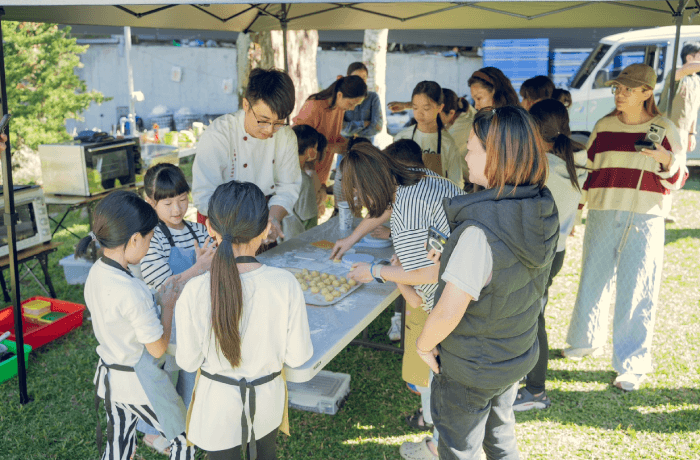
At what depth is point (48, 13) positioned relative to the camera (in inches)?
129

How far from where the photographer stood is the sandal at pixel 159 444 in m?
2.66

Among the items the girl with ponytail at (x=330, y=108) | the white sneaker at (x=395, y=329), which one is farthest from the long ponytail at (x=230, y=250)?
the girl with ponytail at (x=330, y=108)

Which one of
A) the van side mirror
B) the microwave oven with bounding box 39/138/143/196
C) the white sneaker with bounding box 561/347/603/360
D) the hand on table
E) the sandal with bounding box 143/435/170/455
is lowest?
the sandal with bounding box 143/435/170/455

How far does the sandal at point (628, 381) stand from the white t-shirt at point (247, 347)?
2357mm

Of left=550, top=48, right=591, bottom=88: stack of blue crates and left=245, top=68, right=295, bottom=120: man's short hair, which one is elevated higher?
left=550, top=48, right=591, bottom=88: stack of blue crates

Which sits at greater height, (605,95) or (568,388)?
(605,95)

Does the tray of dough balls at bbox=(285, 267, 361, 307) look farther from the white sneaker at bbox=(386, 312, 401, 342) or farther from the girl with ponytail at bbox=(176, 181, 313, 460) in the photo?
the white sneaker at bbox=(386, 312, 401, 342)

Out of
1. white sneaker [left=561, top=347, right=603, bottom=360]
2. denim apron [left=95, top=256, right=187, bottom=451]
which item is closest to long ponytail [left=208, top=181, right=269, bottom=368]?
denim apron [left=95, top=256, right=187, bottom=451]

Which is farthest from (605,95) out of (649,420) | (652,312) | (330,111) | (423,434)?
(423,434)

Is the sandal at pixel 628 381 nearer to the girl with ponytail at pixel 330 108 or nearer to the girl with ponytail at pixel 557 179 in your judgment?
the girl with ponytail at pixel 557 179

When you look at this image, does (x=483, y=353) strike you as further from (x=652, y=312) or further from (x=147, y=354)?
(x=652, y=312)

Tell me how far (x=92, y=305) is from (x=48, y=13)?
90.4 inches

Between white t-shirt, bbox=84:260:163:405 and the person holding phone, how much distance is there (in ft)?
3.01

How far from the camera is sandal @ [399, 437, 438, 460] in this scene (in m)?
2.64
